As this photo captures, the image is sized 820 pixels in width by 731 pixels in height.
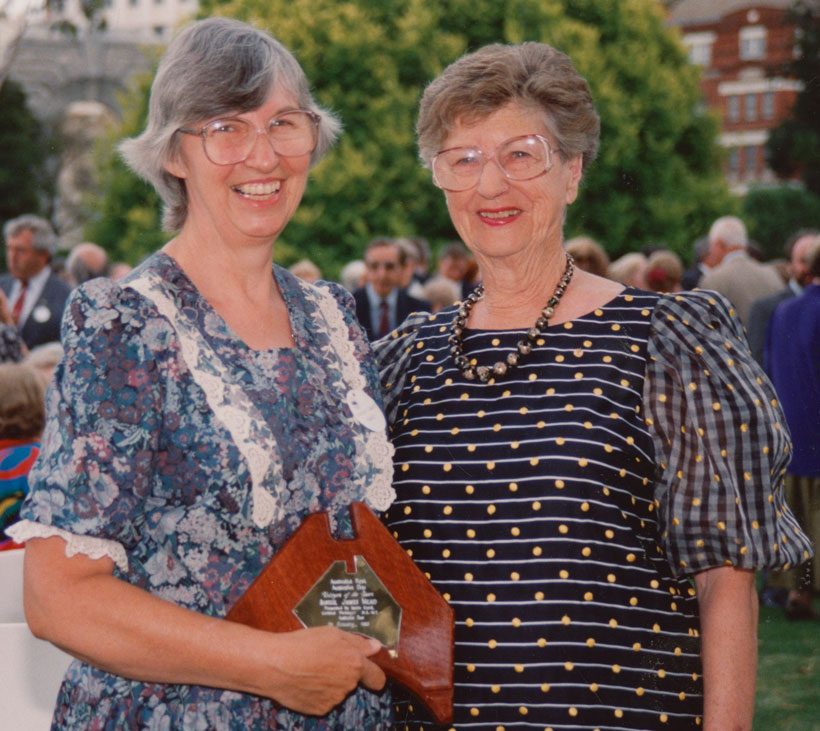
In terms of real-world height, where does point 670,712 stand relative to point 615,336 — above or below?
below

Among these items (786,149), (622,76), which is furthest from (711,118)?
(786,149)

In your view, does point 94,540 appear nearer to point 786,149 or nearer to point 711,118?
point 711,118

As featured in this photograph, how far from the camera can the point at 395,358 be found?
2.75 m

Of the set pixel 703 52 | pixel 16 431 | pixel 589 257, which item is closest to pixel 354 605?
pixel 16 431

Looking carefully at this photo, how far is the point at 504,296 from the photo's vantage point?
2.60 meters

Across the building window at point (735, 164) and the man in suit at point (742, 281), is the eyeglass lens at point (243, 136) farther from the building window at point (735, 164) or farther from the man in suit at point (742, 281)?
the building window at point (735, 164)

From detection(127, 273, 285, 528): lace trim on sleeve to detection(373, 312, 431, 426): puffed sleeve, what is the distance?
1.81 ft

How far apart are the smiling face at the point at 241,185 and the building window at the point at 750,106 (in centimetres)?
4083

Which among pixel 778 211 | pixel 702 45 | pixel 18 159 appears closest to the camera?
pixel 18 159

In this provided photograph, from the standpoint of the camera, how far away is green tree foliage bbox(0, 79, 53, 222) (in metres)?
26.5

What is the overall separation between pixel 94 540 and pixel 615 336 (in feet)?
3.74

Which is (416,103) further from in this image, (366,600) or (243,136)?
(366,600)

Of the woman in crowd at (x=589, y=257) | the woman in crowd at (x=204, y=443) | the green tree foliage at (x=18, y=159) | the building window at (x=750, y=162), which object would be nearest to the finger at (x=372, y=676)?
the woman in crowd at (x=204, y=443)

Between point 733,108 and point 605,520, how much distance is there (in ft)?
137
